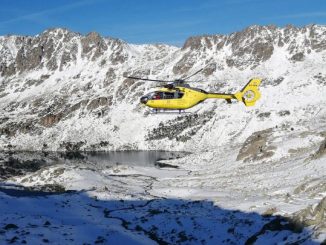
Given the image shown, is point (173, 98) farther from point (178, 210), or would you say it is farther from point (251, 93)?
point (251, 93)

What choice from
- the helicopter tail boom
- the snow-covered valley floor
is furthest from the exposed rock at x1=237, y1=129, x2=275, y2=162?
the helicopter tail boom

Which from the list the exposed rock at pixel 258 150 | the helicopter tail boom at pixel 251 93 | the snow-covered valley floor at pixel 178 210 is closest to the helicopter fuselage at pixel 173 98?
the snow-covered valley floor at pixel 178 210

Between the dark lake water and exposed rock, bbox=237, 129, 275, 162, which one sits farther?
the dark lake water

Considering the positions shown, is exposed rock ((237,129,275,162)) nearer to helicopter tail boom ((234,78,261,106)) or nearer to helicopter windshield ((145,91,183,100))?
helicopter tail boom ((234,78,261,106))

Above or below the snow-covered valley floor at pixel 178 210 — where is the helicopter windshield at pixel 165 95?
above

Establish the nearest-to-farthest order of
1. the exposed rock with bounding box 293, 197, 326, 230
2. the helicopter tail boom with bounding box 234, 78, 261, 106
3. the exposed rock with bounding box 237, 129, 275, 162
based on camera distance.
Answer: the exposed rock with bounding box 293, 197, 326, 230
the helicopter tail boom with bounding box 234, 78, 261, 106
the exposed rock with bounding box 237, 129, 275, 162

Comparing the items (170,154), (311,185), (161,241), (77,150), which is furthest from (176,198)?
(77,150)

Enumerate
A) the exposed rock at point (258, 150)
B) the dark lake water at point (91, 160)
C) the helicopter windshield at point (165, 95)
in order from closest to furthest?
the helicopter windshield at point (165, 95) → the exposed rock at point (258, 150) → the dark lake water at point (91, 160)

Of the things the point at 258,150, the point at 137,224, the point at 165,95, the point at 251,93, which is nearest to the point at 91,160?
the point at 258,150

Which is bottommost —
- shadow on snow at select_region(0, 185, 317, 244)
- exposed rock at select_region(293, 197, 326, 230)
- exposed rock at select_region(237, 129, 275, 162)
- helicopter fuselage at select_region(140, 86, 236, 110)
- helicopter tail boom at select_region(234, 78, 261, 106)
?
shadow on snow at select_region(0, 185, 317, 244)

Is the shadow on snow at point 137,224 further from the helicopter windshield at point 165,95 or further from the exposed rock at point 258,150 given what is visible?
the exposed rock at point 258,150

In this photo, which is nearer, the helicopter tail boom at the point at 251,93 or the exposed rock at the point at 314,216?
the exposed rock at the point at 314,216

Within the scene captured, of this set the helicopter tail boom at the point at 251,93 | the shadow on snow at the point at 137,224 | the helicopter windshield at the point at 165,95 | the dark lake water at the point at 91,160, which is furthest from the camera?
the dark lake water at the point at 91,160
